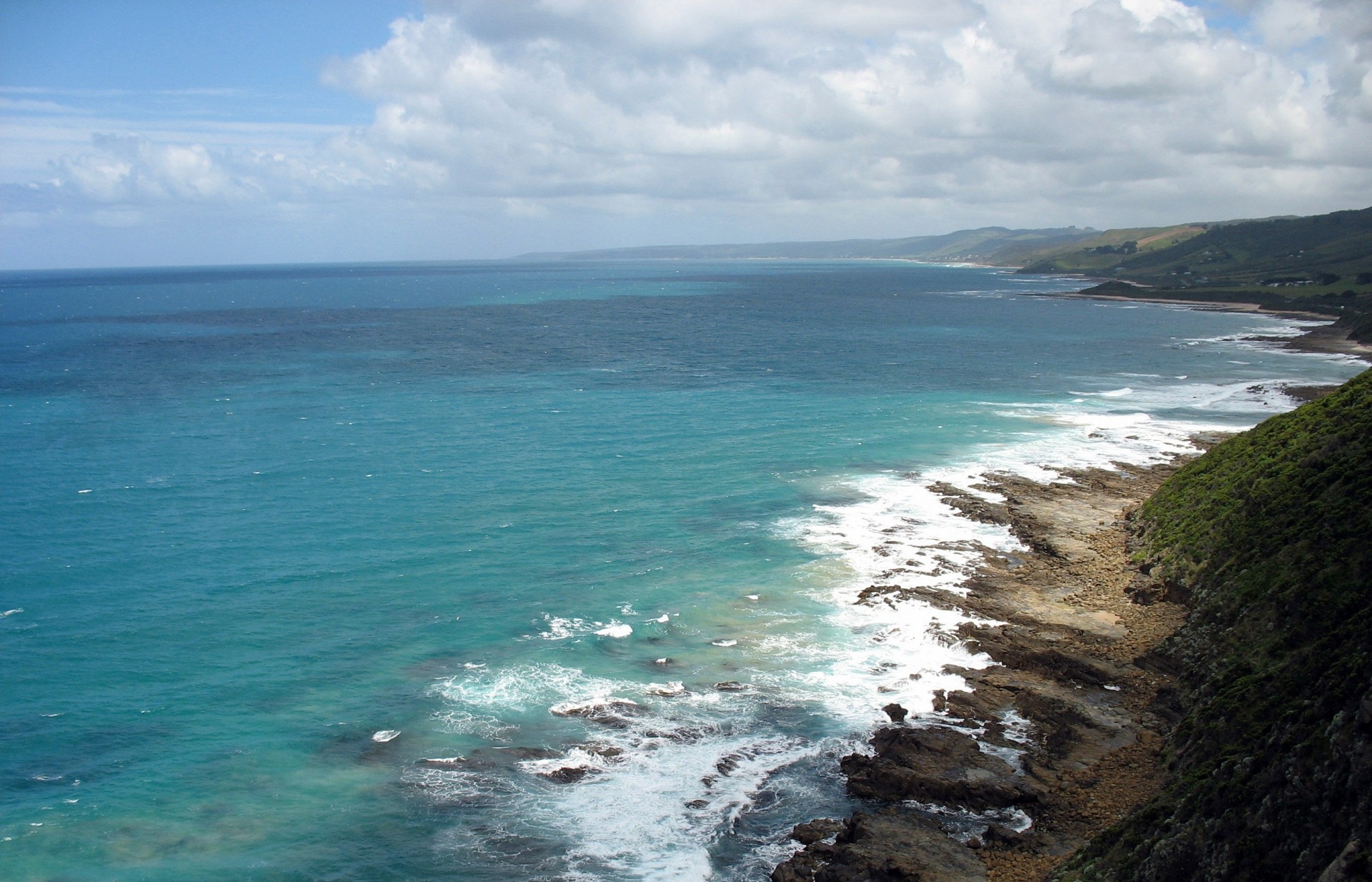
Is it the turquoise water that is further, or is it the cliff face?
the turquoise water

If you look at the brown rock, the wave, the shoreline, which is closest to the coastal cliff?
the brown rock

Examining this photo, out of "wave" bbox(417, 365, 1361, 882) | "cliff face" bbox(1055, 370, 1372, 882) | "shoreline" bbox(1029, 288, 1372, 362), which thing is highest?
"shoreline" bbox(1029, 288, 1372, 362)

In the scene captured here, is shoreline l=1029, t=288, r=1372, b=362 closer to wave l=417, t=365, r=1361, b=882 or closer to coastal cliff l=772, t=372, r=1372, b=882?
coastal cliff l=772, t=372, r=1372, b=882

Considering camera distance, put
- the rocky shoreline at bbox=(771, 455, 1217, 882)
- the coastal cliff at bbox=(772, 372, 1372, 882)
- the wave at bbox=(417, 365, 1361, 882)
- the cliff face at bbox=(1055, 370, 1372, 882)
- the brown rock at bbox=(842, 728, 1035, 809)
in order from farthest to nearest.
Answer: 1. the brown rock at bbox=(842, 728, 1035, 809)
2. the wave at bbox=(417, 365, 1361, 882)
3. the rocky shoreline at bbox=(771, 455, 1217, 882)
4. the coastal cliff at bbox=(772, 372, 1372, 882)
5. the cliff face at bbox=(1055, 370, 1372, 882)

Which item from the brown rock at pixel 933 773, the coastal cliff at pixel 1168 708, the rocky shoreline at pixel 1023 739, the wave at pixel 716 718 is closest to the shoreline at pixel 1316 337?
the coastal cliff at pixel 1168 708

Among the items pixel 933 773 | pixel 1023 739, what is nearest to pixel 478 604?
pixel 933 773

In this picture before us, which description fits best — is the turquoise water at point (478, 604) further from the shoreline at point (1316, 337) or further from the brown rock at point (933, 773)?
the shoreline at point (1316, 337)

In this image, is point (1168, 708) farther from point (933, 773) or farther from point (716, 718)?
point (716, 718)
